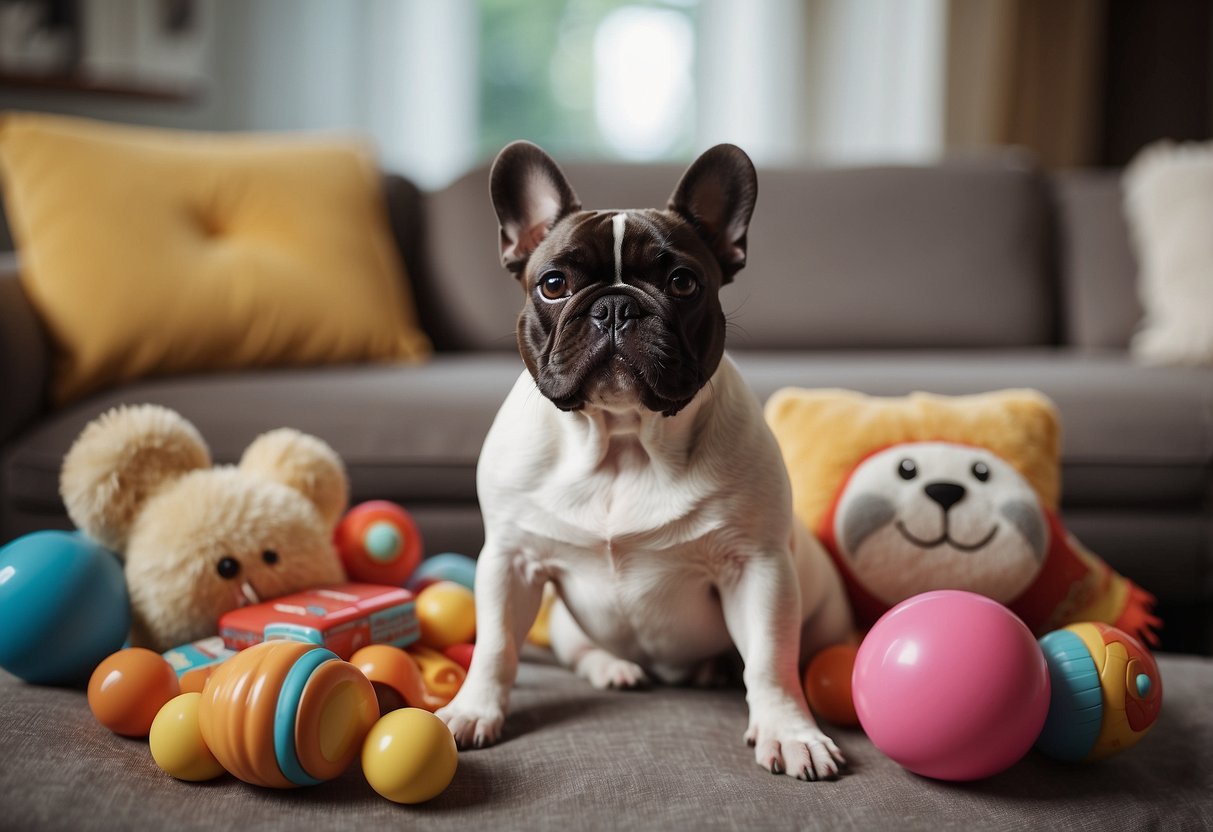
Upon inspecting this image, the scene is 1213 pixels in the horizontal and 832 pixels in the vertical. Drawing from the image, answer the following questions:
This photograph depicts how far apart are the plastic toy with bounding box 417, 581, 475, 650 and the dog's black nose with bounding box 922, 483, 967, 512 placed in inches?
26.3

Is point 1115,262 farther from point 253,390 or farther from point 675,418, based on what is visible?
point 253,390

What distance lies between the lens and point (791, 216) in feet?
9.17

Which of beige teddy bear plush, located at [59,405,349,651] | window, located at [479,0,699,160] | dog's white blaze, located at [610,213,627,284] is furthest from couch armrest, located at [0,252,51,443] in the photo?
window, located at [479,0,699,160]

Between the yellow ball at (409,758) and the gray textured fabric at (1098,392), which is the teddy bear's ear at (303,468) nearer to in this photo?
the yellow ball at (409,758)

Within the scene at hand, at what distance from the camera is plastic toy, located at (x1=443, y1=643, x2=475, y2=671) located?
4.51 ft

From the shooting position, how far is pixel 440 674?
4.28 feet

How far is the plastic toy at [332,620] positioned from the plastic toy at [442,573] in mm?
202

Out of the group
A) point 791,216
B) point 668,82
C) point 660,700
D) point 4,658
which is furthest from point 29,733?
point 668,82

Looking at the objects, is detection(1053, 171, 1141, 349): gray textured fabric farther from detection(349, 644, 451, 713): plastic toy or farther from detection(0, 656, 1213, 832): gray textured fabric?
detection(349, 644, 451, 713): plastic toy

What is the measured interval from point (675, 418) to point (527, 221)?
33cm

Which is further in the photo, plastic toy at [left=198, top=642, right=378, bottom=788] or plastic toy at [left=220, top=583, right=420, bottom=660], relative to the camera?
plastic toy at [left=220, top=583, right=420, bottom=660]

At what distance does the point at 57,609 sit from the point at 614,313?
0.74 m

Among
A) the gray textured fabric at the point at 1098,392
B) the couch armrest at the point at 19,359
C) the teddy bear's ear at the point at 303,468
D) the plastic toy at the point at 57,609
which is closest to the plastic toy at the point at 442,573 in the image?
the teddy bear's ear at the point at 303,468

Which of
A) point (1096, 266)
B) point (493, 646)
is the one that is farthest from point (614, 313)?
point (1096, 266)
